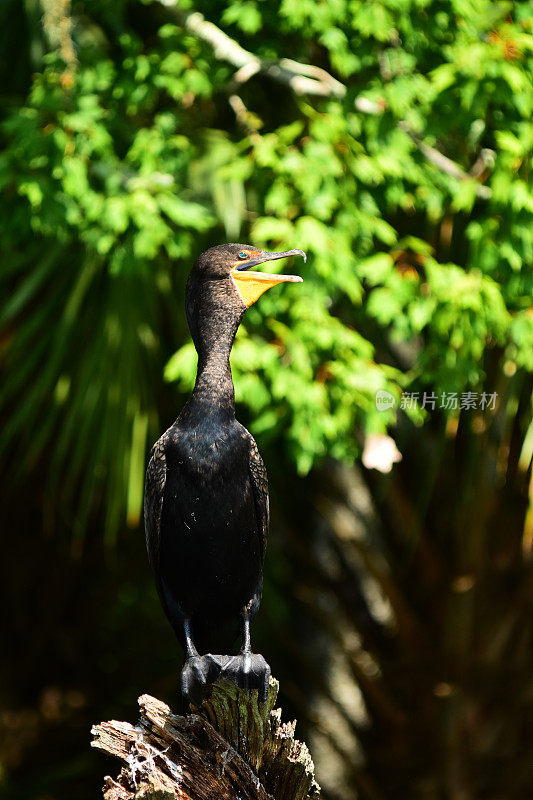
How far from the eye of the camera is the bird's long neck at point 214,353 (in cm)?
229

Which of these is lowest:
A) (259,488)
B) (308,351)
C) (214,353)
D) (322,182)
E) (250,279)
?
(308,351)

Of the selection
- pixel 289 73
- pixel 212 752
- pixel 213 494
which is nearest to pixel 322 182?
pixel 289 73

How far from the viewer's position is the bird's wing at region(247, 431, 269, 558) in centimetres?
236

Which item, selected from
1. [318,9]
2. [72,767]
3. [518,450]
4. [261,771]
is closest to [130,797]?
[261,771]

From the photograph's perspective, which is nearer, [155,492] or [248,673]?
[248,673]

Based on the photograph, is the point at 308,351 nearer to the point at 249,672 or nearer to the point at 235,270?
the point at 235,270

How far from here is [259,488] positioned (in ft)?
7.80

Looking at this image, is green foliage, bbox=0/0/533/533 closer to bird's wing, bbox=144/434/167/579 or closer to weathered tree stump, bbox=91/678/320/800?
bird's wing, bbox=144/434/167/579

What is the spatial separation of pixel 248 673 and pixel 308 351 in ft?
5.29

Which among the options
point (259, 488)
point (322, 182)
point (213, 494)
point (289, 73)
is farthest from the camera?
point (289, 73)

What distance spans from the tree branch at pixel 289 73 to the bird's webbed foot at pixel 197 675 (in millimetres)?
2294

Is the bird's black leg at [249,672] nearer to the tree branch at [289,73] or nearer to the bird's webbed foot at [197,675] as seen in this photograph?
the bird's webbed foot at [197,675]

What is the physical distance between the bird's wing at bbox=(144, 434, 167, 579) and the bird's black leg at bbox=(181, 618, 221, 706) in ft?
1.03

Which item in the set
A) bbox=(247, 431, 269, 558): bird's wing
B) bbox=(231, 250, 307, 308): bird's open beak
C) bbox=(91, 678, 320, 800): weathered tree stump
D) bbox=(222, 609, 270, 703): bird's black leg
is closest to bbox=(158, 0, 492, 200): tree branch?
bbox=(231, 250, 307, 308): bird's open beak
